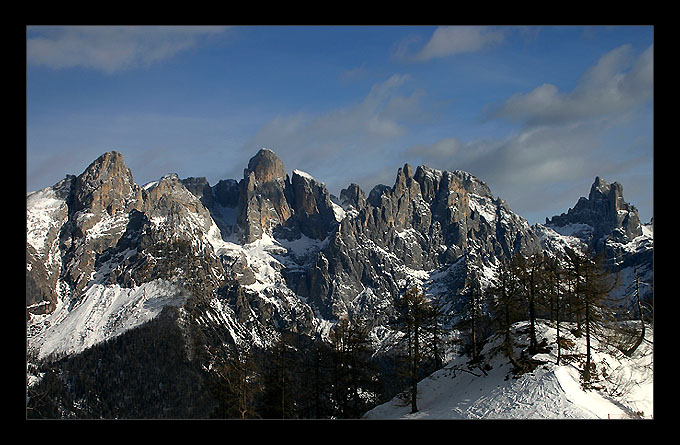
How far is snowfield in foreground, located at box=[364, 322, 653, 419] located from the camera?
19766 millimetres

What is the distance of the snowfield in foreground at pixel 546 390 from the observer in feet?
64.8

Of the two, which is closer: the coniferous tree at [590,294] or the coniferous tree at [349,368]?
the coniferous tree at [590,294]

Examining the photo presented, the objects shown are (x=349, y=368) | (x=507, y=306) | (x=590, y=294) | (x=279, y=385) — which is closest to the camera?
(x=590, y=294)

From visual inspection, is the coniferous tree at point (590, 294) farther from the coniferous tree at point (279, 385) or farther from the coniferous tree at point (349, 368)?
the coniferous tree at point (279, 385)

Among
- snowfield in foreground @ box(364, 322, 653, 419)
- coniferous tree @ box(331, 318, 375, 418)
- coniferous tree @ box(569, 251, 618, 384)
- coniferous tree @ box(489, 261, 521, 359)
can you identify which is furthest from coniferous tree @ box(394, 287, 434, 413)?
coniferous tree @ box(569, 251, 618, 384)

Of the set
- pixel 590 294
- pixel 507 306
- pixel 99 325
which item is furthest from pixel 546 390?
pixel 99 325

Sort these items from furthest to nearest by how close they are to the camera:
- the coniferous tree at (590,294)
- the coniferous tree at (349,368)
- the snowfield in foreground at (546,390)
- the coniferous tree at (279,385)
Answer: the coniferous tree at (349,368) < the coniferous tree at (279,385) < the coniferous tree at (590,294) < the snowfield in foreground at (546,390)

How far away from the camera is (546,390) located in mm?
20906

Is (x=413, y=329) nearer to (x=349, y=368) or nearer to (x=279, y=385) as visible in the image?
(x=349, y=368)

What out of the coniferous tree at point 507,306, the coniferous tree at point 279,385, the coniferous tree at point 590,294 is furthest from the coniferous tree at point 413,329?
the coniferous tree at point 590,294
